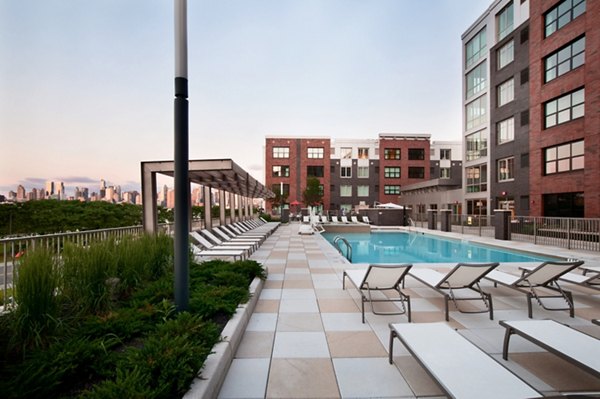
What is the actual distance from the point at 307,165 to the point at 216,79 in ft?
93.5

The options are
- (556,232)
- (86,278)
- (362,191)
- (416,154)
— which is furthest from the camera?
(362,191)

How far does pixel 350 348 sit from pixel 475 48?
3403 centimetres

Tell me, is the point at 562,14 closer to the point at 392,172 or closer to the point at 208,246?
the point at 208,246

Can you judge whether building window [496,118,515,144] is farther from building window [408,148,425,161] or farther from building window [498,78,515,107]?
building window [408,148,425,161]

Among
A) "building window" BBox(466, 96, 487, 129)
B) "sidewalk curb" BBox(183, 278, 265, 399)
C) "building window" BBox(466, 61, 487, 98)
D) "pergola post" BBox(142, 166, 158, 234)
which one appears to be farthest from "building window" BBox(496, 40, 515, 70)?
"sidewalk curb" BBox(183, 278, 265, 399)

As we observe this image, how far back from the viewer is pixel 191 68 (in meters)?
5.57

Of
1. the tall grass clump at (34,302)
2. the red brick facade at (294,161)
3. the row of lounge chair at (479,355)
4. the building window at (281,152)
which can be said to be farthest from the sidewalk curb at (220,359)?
the building window at (281,152)

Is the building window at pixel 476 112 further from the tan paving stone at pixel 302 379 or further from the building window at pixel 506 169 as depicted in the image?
the tan paving stone at pixel 302 379

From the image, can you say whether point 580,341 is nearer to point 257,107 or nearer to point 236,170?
point 236,170

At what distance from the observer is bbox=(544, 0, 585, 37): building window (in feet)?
56.2

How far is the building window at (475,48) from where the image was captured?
88.9ft

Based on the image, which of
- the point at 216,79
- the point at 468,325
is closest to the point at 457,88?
the point at 216,79

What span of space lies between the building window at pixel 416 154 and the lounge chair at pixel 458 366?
4891cm

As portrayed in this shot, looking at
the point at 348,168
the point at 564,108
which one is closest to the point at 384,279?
the point at 564,108
